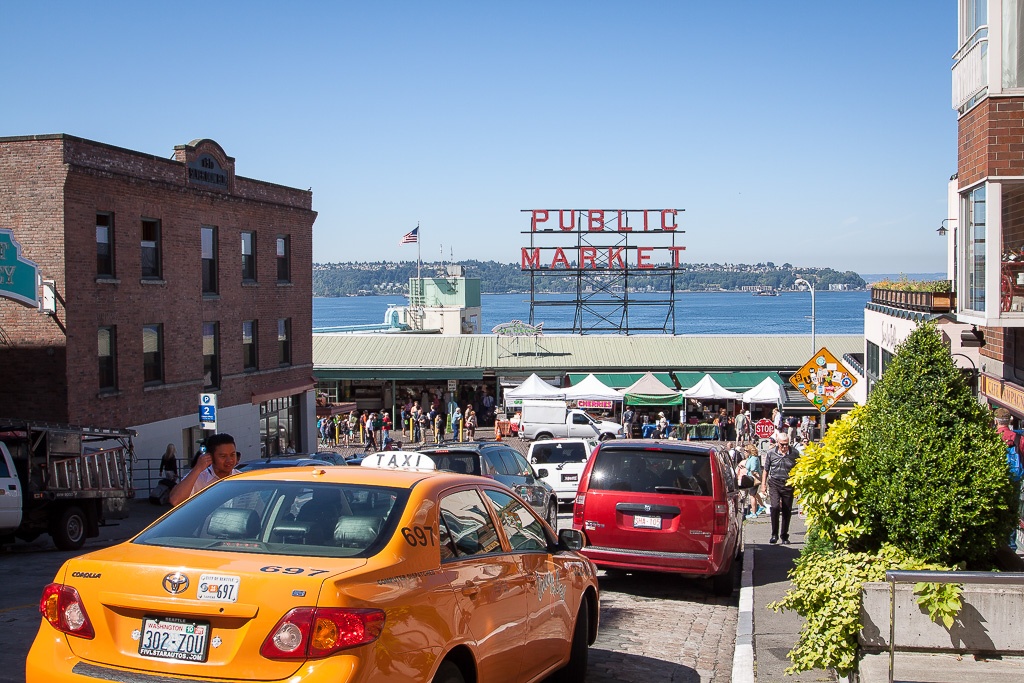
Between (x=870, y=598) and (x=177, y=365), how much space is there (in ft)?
84.9

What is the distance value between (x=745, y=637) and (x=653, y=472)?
288 cm

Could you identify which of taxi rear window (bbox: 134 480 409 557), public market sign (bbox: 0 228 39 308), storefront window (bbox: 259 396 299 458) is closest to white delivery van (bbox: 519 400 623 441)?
storefront window (bbox: 259 396 299 458)

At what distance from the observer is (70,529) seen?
660 inches

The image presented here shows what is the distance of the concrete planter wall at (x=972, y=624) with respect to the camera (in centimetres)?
624

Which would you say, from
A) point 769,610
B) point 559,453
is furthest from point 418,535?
point 559,453

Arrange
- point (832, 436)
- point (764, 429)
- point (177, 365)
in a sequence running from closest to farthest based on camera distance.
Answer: point (832, 436) < point (764, 429) < point (177, 365)

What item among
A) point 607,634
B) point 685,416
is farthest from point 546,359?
point 607,634

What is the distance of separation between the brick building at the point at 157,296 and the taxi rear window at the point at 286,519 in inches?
795

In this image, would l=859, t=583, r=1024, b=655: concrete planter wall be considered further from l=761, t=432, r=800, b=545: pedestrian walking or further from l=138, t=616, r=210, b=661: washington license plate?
l=761, t=432, r=800, b=545: pedestrian walking

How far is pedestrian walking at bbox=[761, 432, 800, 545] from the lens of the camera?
48.4 feet

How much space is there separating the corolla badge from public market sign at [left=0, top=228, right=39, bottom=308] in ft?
68.2

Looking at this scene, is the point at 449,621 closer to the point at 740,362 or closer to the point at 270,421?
the point at 270,421

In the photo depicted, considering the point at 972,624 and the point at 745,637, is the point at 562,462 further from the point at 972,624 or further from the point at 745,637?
the point at 972,624

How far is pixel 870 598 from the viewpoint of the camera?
6469 millimetres
